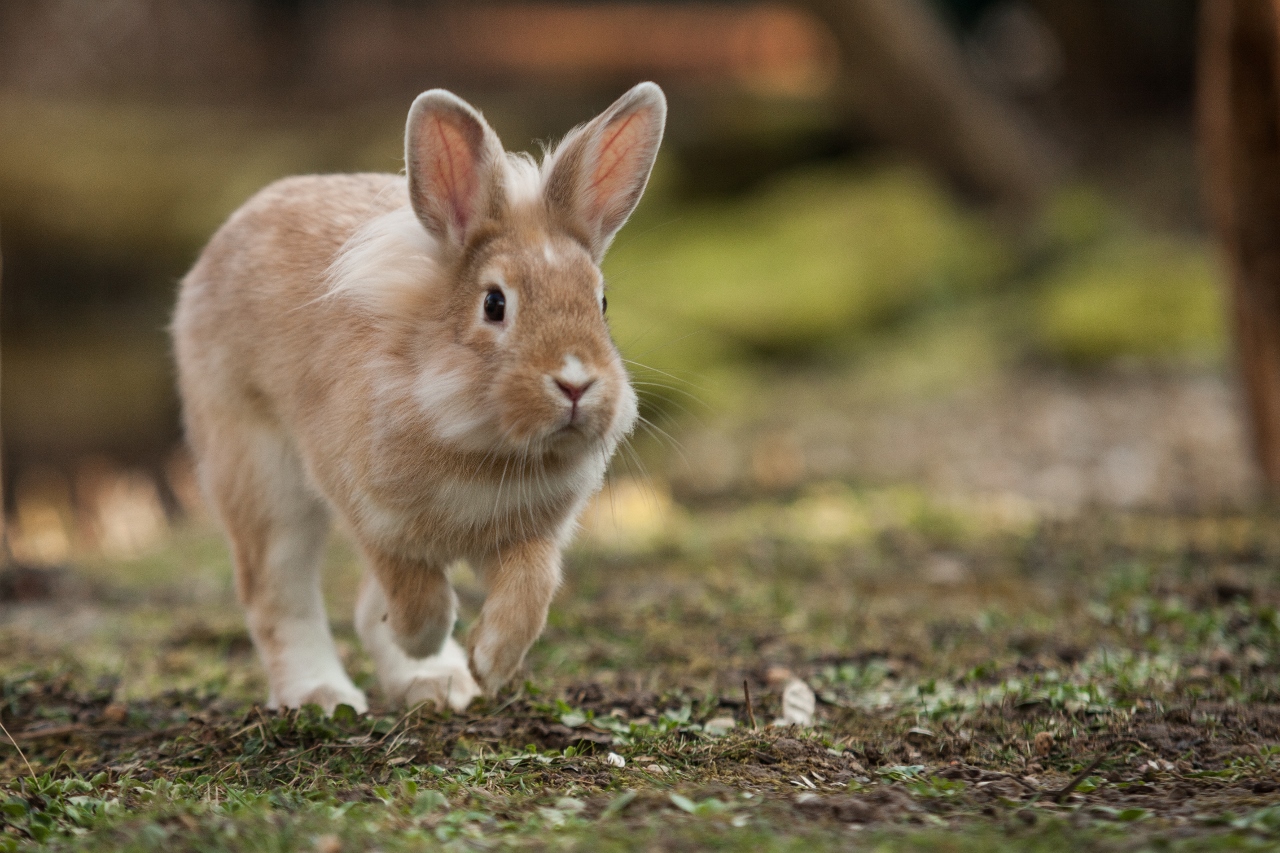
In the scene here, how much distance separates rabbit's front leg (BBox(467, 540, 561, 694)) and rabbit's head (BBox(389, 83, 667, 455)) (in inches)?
15.1

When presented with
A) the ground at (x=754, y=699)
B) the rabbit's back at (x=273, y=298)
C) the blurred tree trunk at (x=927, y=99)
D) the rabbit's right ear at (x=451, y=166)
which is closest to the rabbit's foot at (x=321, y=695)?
the ground at (x=754, y=699)

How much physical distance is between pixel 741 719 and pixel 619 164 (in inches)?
67.4

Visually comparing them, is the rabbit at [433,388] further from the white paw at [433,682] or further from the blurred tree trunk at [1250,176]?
the blurred tree trunk at [1250,176]

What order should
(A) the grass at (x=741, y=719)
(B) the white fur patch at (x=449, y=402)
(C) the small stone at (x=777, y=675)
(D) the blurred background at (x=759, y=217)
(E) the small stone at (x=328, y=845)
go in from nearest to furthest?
(E) the small stone at (x=328, y=845) < (A) the grass at (x=741, y=719) < (B) the white fur patch at (x=449, y=402) < (C) the small stone at (x=777, y=675) < (D) the blurred background at (x=759, y=217)

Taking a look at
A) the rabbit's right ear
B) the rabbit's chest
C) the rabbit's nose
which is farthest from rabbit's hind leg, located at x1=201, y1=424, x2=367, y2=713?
the rabbit's nose

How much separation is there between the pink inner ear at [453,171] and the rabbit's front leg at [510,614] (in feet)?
3.13

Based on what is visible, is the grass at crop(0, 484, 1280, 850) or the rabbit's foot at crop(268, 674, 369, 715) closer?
the grass at crop(0, 484, 1280, 850)

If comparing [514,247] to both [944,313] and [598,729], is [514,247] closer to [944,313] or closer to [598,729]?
[598,729]

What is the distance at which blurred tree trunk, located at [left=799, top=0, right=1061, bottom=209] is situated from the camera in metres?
12.6

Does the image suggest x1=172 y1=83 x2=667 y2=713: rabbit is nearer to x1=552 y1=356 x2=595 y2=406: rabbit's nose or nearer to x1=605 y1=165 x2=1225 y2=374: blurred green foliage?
x1=552 y1=356 x2=595 y2=406: rabbit's nose

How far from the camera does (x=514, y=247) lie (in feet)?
12.4

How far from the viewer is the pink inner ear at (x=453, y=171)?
3.72 meters

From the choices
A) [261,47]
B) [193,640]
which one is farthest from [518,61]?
[193,640]

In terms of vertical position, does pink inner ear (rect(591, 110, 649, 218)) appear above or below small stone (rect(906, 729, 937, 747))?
above
